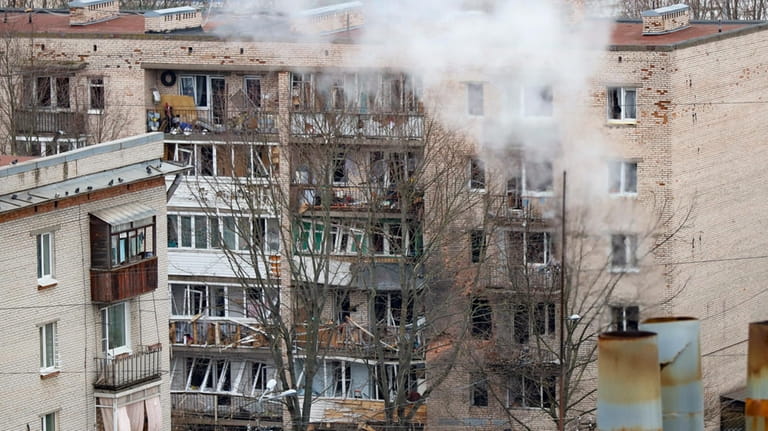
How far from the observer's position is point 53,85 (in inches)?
2269

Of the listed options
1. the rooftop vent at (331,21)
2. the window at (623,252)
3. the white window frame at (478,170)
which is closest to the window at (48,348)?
the window at (623,252)

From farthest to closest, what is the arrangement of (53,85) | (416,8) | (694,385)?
(53,85) → (416,8) → (694,385)

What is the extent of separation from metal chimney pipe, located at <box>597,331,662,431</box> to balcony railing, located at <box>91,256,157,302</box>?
57.0 ft

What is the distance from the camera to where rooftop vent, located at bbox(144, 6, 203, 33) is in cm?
5722

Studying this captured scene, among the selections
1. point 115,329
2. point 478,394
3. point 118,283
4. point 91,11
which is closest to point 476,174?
point 478,394

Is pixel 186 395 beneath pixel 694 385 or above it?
beneath

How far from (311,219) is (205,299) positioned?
13.1ft

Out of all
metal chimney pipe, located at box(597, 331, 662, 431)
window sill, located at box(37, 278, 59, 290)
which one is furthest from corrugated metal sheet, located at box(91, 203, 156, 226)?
metal chimney pipe, located at box(597, 331, 662, 431)

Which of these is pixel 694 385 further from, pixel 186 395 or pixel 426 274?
pixel 186 395

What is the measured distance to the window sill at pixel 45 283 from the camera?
41281 mm

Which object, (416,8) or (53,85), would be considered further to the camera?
(53,85)

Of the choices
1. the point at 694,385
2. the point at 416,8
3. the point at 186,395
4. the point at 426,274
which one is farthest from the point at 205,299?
the point at 694,385

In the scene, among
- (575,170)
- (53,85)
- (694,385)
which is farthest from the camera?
(53,85)

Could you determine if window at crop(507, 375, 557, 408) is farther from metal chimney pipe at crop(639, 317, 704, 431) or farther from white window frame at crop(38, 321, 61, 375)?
metal chimney pipe at crop(639, 317, 704, 431)
